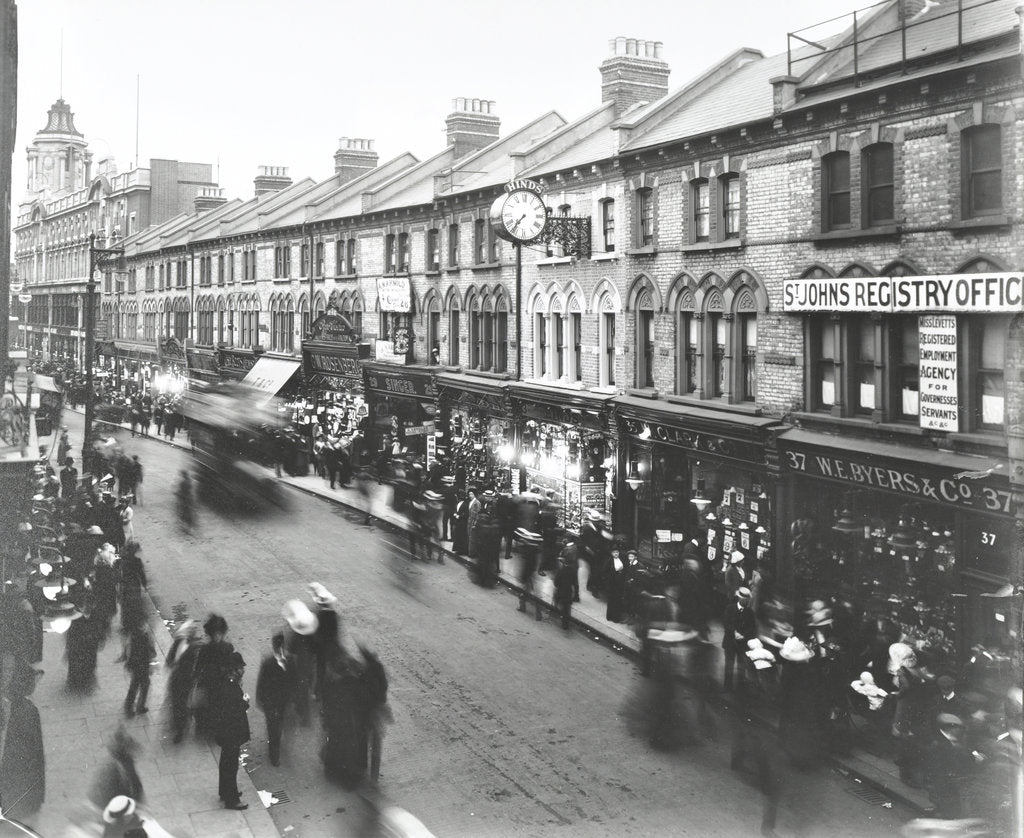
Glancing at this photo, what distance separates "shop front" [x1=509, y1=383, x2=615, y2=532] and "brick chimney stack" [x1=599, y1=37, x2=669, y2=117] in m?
8.33

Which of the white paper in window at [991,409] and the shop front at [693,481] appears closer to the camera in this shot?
the white paper in window at [991,409]

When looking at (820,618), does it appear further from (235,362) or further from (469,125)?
(235,362)

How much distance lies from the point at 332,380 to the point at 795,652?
26488 millimetres

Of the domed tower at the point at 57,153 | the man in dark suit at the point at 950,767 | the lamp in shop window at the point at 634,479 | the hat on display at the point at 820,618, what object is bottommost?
the man in dark suit at the point at 950,767

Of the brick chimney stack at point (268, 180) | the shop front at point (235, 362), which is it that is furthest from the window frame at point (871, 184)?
the brick chimney stack at point (268, 180)

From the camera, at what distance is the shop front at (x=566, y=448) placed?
825 inches

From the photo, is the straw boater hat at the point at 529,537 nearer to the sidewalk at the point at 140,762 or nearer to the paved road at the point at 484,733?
the paved road at the point at 484,733

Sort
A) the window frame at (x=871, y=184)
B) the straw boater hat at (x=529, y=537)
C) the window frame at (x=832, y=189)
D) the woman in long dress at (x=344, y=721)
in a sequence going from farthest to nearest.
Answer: the straw boater hat at (x=529, y=537) < the window frame at (x=832, y=189) < the window frame at (x=871, y=184) < the woman in long dress at (x=344, y=721)

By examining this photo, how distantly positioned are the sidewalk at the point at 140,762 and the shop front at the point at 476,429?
12120 millimetres

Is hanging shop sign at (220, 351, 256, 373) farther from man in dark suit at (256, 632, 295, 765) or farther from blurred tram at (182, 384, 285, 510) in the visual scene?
man in dark suit at (256, 632, 295, 765)

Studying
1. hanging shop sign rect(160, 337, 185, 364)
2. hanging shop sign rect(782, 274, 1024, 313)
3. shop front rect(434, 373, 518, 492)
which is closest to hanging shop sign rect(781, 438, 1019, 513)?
hanging shop sign rect(782, 274, 1024, 313)

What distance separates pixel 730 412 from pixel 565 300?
710 centimetres

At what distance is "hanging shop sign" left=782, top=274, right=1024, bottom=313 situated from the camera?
11367 mm

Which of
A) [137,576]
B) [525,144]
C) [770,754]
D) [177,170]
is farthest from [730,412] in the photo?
[177,170]
